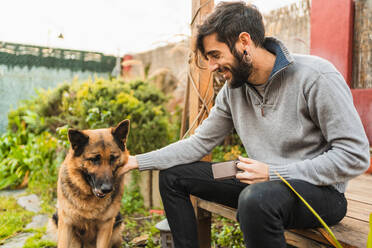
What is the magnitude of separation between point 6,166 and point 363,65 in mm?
5525

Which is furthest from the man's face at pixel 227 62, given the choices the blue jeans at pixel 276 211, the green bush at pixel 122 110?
the green bush at pixel 122 110

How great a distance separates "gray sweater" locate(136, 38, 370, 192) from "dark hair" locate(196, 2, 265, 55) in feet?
0.45

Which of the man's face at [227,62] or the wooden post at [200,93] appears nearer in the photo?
the man's face at [227,62]

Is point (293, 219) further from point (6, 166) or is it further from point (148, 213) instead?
point (6, 166)

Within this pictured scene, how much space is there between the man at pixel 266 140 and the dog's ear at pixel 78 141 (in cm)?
38

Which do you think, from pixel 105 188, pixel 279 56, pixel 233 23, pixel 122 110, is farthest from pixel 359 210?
pixel 122 110

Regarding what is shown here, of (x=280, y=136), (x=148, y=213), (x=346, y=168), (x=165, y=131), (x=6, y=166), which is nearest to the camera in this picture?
(x=346, y=168)

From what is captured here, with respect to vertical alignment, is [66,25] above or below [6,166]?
above

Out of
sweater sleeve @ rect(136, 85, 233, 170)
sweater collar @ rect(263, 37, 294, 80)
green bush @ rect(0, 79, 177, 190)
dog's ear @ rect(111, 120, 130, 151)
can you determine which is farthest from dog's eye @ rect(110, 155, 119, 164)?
green bush @ rect(0, 79, 177, 190)

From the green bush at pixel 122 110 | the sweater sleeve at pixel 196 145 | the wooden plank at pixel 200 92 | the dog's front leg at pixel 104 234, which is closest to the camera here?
the sweater sleeve at pixel 196 145

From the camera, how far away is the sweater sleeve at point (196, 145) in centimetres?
203

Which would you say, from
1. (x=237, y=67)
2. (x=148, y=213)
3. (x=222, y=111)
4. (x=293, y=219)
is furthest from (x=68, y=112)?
(x=293, y=219)

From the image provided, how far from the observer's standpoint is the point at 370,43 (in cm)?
327

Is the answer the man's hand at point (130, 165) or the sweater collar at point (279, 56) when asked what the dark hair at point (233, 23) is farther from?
the man's hand at point (130, 165)
